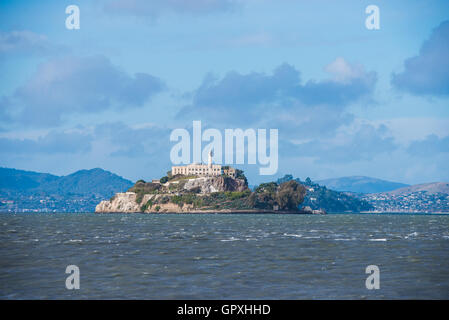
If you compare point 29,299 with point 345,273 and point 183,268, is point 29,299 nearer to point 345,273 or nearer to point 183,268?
point 183,268

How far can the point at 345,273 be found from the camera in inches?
1751

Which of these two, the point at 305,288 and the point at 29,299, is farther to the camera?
the point at 305,288

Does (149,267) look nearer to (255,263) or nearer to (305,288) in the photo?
(255,263)
